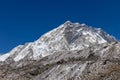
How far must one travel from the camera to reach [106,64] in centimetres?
11819

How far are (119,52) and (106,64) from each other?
4033 cm

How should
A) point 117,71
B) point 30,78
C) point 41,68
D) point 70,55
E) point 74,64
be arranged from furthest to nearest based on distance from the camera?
point 70,55 → point 41,68 → point 30,78 → point 74,64 → point 117,71

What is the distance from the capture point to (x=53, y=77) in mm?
120625

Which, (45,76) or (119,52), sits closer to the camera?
(45,76)

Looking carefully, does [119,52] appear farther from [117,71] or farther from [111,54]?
[117,71]

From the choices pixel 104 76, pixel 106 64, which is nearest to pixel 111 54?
pixel 106 64

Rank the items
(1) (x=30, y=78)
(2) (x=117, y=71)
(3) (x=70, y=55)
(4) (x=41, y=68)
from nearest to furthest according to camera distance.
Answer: (2) (x=117, y=71)
(1) (x=30, y=78)
(4) (x=41, y=68)
(3) (x=70, y=55)

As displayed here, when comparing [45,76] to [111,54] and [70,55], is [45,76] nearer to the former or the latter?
[111,54]

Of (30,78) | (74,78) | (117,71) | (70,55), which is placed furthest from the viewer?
(70,55)

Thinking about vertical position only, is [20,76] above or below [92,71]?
above

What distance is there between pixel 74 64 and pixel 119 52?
3941 centimetres

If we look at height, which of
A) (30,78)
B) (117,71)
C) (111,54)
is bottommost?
(117,71)

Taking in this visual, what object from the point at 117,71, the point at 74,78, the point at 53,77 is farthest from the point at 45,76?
the point at 117,71

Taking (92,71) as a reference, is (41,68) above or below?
above
